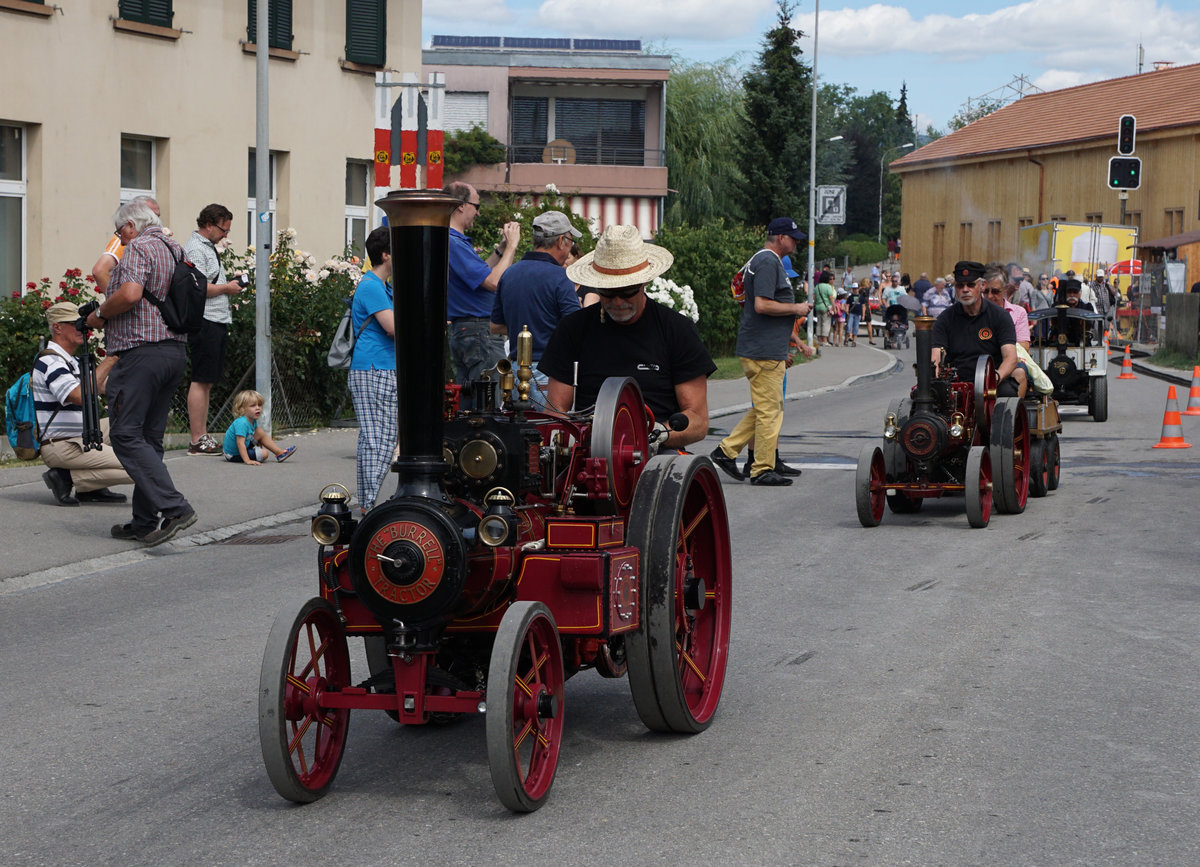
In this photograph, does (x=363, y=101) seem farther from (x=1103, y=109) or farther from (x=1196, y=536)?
(x=1103, y=109)

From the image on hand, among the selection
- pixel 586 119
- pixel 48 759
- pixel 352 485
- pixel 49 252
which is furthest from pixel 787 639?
pixel 586 119

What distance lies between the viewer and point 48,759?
18.0ft

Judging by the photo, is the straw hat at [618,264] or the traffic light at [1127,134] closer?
the straw hat at [618,264]

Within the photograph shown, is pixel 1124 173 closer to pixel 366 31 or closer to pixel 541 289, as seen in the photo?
pixel 366 31

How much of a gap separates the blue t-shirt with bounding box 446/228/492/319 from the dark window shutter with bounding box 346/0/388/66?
43.6 ft

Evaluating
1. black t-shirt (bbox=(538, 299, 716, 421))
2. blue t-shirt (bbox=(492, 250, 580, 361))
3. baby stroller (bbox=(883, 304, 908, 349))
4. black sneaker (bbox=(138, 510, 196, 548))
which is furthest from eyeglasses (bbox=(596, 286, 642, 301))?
baby stroller (bbox=(883, 304, 908, 349))

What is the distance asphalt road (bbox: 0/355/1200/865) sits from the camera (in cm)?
461

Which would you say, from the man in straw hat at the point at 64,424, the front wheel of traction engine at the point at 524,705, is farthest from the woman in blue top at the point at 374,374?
the front wheel of traction engine at the point at 524,705

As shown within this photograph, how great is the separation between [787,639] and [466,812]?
289cm

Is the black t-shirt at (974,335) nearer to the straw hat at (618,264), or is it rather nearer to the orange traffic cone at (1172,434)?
the orange traffic cone at (1172,434)

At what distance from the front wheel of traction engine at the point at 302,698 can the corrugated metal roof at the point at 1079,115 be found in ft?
181

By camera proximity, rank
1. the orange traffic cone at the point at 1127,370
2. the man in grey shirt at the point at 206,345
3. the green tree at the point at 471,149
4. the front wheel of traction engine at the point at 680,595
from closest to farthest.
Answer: the front wheel of traction engine at the point at 680,595, the man in grey shirt at the point at 206,345, the orange traffic cone at the point at 1127,370, the green tree at the point at 471,149

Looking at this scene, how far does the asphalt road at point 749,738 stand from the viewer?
461 centimetres

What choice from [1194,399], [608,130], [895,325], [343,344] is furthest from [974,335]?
[608,130]
